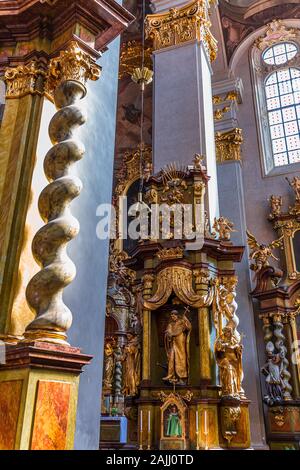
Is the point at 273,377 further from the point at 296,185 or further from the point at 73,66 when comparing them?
the point at 73,66

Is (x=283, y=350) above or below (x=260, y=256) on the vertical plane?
below

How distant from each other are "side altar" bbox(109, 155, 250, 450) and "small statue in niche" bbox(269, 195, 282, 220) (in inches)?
167

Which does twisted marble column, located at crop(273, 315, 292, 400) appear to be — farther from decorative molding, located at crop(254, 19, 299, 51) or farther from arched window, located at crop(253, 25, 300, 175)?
decorative molding, located at crop(254, 19, 299, 51)

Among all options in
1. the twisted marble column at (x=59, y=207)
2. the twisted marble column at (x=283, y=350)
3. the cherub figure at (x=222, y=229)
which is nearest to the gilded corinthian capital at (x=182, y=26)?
the cherub figure at (x=222, y=229)

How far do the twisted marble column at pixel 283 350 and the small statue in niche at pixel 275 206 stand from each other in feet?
9.22

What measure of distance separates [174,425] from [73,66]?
4.61 meters

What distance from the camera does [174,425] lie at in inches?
223

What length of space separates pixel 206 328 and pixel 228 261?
1.23m

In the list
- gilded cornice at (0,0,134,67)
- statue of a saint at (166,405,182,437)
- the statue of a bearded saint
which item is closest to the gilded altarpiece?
the statue of a bearded saint

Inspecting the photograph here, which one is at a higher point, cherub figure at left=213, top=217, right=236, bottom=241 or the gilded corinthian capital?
the gilded corinthian capital

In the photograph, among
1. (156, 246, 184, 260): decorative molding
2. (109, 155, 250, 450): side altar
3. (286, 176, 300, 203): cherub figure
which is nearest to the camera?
(109, 155, 250, 450): side altar

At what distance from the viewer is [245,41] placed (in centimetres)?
1337

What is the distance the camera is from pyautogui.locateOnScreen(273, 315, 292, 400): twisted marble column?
856 centimetres

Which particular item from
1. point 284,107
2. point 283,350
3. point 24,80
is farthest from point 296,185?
point 24,80
